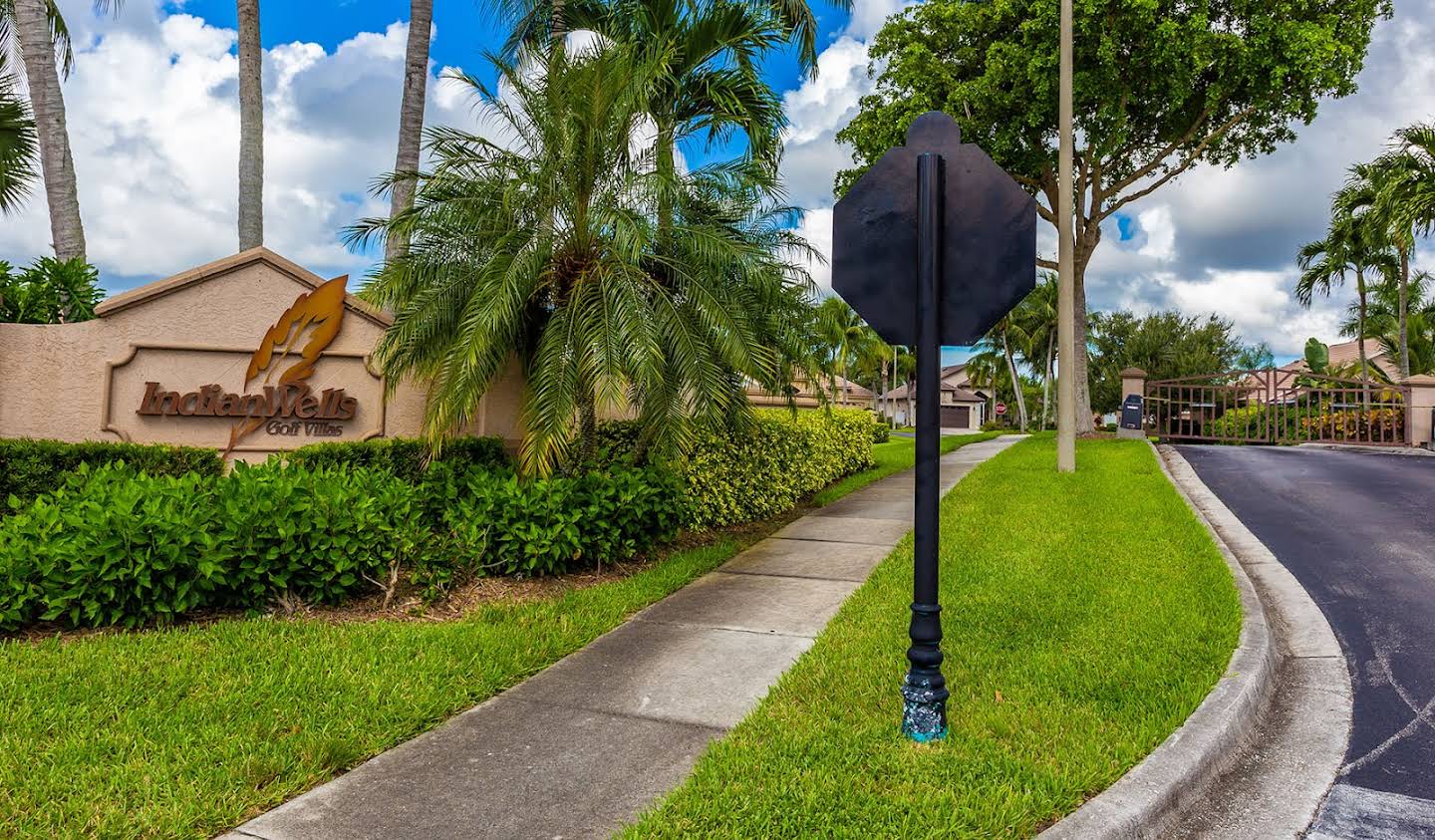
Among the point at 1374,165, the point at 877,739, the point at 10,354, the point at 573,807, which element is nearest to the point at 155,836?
the point at 573,807

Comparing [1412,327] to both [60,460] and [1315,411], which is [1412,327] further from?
[60,460]

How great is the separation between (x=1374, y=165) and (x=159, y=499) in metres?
28.0

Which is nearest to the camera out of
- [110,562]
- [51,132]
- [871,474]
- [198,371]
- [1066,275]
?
[110,562]

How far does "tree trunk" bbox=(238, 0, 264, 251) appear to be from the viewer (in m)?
Result: 12.4

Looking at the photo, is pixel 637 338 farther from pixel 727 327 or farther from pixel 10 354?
pixel 10 354

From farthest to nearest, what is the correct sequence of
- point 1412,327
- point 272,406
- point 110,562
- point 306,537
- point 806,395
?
point 1412,327 < point 806,395 < point 272,406 < point 306,537 < point 110,562

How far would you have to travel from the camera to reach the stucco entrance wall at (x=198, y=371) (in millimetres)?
9211

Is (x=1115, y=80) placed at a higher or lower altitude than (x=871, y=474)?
higher

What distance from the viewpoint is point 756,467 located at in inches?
389

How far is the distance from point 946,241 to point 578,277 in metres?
4.61

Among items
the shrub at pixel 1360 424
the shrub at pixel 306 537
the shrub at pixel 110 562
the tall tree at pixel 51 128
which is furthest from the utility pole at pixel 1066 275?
the tall tree at pixel 51 128

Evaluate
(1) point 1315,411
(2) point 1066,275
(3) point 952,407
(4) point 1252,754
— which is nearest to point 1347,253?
(1) point 1315,411

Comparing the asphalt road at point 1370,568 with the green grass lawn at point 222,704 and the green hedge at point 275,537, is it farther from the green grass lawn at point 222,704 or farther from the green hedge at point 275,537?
the green hedge at point 275,537

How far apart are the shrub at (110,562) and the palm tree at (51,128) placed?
337 inches
